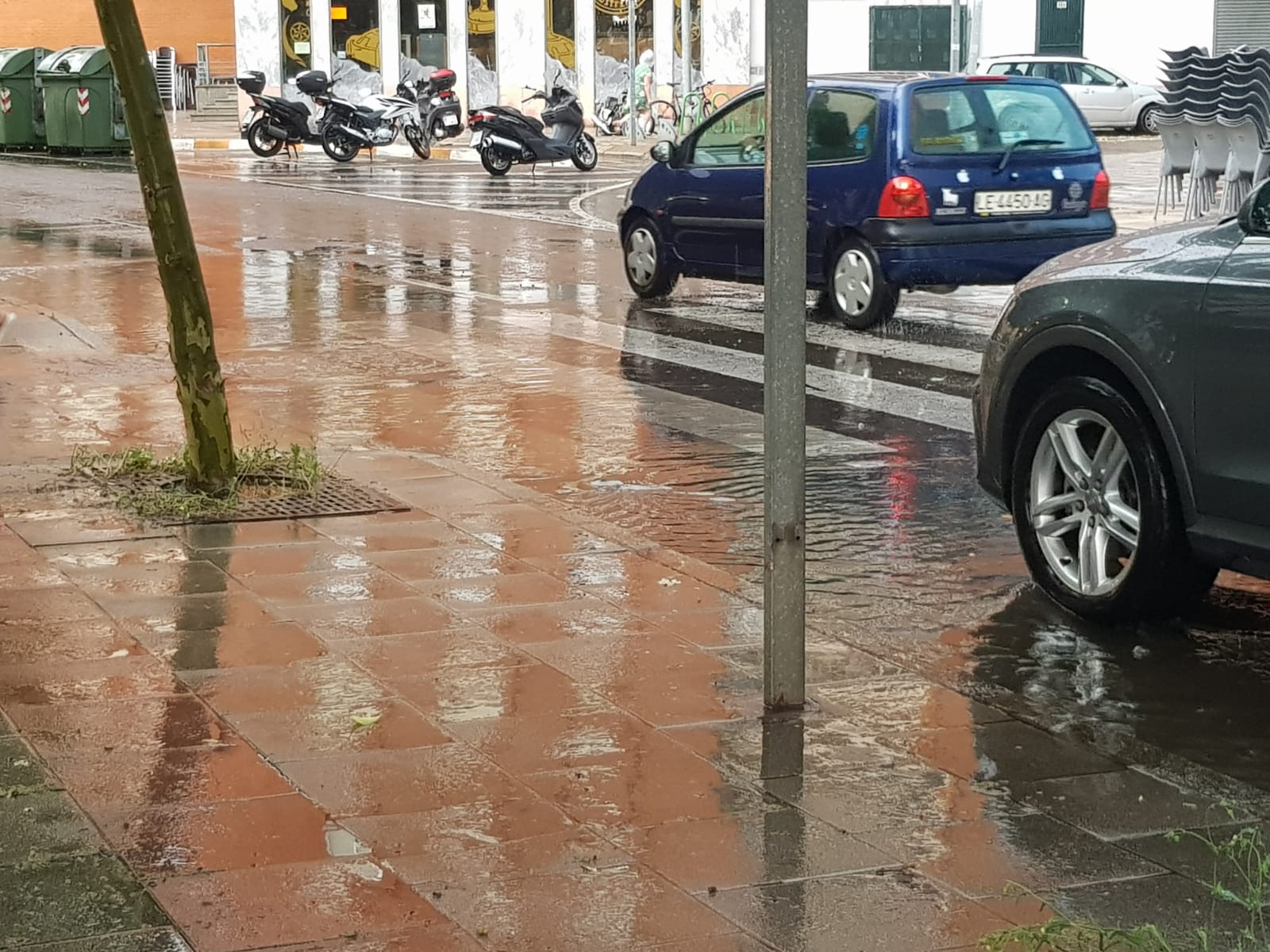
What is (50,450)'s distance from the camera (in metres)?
9.15

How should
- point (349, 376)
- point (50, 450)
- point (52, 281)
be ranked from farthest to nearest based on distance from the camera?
point (52, 281)
point (349, 376)
point (50, 450)

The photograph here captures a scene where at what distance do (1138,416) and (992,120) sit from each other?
783 cm

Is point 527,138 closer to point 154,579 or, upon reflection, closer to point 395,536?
point 395,536

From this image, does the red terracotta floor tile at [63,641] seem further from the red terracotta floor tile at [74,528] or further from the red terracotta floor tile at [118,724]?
the red terracotta floor tile at [74,528]

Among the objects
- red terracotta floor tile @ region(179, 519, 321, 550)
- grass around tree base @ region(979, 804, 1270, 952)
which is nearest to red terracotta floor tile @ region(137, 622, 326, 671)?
red terracotta floor tile @ region(179, 519, 321, 550)

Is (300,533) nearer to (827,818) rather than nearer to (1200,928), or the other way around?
(827,818)

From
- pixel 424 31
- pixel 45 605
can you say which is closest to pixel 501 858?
pixel 45 605

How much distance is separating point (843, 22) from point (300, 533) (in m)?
39.1

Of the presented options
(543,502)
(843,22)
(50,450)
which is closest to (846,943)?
(543,502)

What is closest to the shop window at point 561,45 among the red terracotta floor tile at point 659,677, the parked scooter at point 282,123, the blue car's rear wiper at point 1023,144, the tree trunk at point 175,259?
the parked scooter at point 282,123

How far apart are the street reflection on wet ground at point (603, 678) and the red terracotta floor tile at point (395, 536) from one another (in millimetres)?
21

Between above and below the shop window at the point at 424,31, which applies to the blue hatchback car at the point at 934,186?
below

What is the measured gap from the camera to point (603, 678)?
5.55m

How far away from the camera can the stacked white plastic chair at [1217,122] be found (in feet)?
59.1
